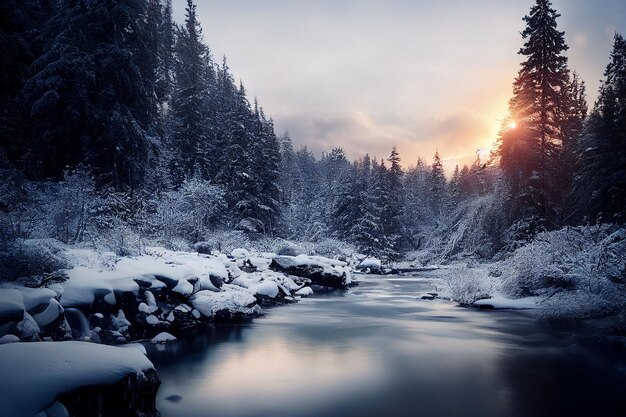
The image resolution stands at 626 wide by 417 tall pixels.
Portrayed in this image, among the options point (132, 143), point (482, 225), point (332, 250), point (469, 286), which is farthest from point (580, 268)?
point (332, 250)

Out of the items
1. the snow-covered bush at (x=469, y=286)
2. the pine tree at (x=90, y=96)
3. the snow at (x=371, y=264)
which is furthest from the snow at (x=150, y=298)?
the snow at (x=371, y=264)

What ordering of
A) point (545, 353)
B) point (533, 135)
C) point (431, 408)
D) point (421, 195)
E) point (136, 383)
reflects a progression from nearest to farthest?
point (136, 383) < point (431, 408) < point (545, 353) < point (533, 135) < point (421, 195)

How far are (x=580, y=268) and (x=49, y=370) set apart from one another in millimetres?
14819

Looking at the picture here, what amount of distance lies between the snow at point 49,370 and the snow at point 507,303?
626 inches

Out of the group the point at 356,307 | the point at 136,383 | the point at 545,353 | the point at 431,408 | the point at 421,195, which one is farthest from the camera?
the point at 421,195

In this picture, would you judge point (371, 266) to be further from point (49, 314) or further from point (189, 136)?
point (49, 314)

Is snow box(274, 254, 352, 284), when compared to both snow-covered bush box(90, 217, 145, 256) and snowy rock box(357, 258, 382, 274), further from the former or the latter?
snowy rock box(357, 258, 382, 274)

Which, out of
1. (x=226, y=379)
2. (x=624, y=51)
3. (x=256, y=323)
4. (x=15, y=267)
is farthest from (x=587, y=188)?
(x=15, y=267)

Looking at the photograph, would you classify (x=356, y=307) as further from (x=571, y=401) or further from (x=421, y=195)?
(x=421, y=195)

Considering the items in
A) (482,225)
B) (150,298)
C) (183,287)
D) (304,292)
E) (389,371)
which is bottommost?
(389,371)

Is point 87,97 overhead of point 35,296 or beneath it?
overhead

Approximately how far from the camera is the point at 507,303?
17.0 m

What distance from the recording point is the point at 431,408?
22.6 feet

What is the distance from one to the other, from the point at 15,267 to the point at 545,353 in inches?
525
